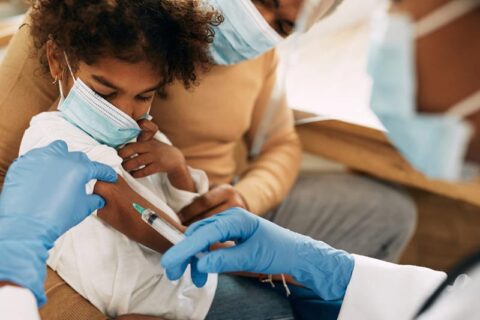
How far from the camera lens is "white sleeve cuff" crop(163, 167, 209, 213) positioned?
4.18ft

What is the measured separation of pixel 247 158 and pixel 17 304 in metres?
1.04

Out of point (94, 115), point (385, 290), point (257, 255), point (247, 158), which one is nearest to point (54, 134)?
→ point (94, 115)

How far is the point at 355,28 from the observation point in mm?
2146

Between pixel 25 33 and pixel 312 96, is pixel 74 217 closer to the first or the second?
pixel 25 33

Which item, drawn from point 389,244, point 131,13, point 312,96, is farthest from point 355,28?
point 131,13

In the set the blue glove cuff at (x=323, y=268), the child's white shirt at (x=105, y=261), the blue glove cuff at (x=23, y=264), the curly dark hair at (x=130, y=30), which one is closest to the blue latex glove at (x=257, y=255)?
the blue glove cuff at (x=323, y=268)

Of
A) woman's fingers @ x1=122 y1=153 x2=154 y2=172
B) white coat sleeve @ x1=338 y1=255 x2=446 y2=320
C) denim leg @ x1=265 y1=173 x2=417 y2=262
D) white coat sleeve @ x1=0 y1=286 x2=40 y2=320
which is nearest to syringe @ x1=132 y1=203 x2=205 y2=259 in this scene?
woman's fingers @ x1=122 y1=153 x2=154 y2=172

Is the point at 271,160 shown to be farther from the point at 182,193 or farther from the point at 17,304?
the point at 17,304

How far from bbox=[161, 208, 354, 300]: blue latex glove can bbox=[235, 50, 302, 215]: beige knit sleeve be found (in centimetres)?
37

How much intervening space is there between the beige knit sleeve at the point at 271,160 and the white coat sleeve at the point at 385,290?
42 centimetres

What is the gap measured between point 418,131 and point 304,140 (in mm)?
1212

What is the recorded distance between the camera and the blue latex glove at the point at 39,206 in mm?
885

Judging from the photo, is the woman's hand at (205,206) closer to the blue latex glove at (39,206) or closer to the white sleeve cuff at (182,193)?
the white sleeve cuff at (182,193)

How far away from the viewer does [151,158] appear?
3.87 feet
